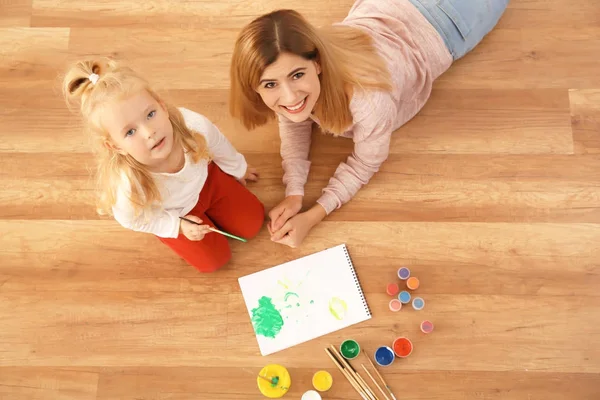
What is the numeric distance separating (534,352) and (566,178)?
512 millimetres

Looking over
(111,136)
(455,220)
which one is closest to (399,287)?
(455,220)

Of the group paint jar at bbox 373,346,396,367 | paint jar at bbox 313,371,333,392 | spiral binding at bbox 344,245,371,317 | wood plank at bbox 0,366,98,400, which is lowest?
wood plank at bbox 0,366,98,400

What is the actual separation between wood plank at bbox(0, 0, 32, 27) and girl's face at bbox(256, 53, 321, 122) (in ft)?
3.46

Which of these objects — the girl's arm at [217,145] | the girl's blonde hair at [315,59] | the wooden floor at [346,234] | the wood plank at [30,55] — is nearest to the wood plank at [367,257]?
the wooden floor at [346,234]

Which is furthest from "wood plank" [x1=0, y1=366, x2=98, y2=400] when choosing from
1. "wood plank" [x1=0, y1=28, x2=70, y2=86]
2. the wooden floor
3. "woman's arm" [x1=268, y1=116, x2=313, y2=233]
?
"wood plank" [x1=0, y1=28, x2=70, y2=86]

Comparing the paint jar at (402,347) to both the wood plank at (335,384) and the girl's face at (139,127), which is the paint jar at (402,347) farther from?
the girl's face at (139,127)

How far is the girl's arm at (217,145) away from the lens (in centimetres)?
129

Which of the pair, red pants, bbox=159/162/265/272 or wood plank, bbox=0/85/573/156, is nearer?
red pants, bbox=159/162/265/272

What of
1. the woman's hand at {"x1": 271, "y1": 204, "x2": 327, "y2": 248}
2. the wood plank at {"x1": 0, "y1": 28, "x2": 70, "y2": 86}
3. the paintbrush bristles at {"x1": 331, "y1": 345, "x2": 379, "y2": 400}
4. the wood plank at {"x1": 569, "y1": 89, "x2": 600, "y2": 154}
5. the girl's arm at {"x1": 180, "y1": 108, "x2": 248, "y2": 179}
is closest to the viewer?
the girl's arm at {"x1": 180, "y1": 108, "x2": 248, "y2": 179}

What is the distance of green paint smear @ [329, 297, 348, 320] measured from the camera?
1498 mm

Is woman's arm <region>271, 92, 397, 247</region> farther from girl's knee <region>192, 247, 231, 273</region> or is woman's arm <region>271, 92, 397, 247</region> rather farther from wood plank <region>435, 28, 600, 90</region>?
wood plank <region>435, 28, 600, 90</region>

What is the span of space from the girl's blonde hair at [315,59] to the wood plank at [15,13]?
947 millimetres

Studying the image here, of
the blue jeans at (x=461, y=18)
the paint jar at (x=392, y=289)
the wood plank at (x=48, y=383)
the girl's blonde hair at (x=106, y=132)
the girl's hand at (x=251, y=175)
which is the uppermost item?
the blue jeans at (x=461, y=18)

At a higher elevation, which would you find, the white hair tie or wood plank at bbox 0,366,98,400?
the white hair tie
